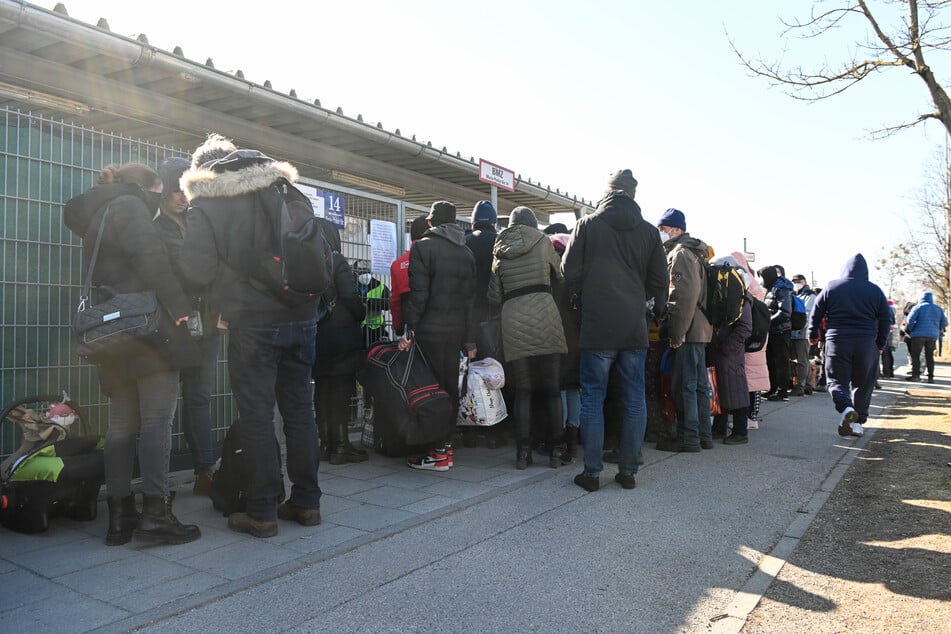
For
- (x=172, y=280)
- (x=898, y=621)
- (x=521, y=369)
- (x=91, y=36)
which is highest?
(x=91, y=36)

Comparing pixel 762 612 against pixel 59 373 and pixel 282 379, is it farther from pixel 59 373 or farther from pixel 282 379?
pixel 59 373

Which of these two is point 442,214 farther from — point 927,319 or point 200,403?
point 927,319

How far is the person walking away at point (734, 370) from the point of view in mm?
7062

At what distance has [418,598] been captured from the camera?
122 inches

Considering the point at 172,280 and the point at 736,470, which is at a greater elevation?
the point at 172,280

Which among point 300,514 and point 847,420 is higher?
point 847,420

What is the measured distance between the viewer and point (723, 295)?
6703mm

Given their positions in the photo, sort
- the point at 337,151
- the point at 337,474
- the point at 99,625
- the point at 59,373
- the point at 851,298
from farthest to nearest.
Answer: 1. the point at 337,151
2. the point at 851,298
3. the point at 337,474
4. the point at 59,373
5. the point at 99,625

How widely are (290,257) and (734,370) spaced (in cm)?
502

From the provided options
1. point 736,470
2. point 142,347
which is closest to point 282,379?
point 142,347

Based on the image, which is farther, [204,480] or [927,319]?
[927,319]

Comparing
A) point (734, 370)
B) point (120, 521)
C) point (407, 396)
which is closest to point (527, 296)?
point (407, 396)

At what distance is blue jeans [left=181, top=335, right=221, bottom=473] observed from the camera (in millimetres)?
4629

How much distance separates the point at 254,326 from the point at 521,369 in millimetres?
2416
